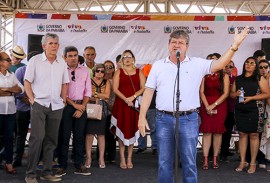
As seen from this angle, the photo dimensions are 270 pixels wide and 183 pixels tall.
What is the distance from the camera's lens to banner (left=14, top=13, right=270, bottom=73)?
746 cm

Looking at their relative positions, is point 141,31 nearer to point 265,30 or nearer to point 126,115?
point 265,30

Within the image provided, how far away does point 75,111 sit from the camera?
14.8ft

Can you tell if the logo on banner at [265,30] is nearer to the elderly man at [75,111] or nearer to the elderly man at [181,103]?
the elderly man at [75,111]

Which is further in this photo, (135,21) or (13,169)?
(135,21)

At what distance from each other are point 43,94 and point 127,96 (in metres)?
1.24

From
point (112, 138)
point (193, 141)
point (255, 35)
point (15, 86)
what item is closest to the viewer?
point (193, 141)

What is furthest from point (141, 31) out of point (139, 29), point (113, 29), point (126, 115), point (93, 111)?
point (93, 111)

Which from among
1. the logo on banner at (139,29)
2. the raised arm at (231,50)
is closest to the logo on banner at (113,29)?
the logo on banner at (139,29)

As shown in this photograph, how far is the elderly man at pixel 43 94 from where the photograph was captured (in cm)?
404

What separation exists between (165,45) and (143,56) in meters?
0.46

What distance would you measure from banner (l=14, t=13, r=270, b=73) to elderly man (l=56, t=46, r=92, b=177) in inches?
118

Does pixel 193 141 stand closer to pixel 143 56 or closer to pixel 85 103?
pixel 85 103

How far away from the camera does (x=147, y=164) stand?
5414 millimetres

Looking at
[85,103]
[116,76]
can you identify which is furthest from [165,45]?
[85,103]
